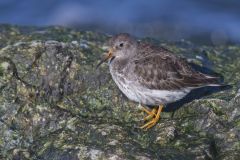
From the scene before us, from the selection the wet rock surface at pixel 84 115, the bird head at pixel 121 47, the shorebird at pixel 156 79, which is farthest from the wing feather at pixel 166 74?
Answer: the bird head at pixel 121 47

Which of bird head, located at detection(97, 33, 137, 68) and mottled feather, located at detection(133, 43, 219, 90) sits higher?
bird head, located at detection(97, 33, 137, 68)

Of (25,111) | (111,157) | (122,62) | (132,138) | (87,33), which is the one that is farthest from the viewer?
(87,33)

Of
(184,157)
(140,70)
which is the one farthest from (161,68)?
(184,157)

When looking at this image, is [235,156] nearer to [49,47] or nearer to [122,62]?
[122,62]

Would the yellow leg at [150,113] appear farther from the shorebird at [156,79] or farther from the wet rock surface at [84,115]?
the wet rock surface at [84,115]

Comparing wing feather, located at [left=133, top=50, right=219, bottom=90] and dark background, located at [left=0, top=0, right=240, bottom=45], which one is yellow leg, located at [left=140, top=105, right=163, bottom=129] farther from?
dark background, located at [left=0, top=0, right=240, bottom=45]

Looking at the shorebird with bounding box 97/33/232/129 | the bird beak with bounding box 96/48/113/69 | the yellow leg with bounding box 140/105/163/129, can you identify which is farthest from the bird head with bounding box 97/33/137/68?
the yellow leg with bounding box 140/105/163/129

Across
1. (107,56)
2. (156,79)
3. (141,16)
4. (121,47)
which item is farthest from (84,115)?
(141,16)
